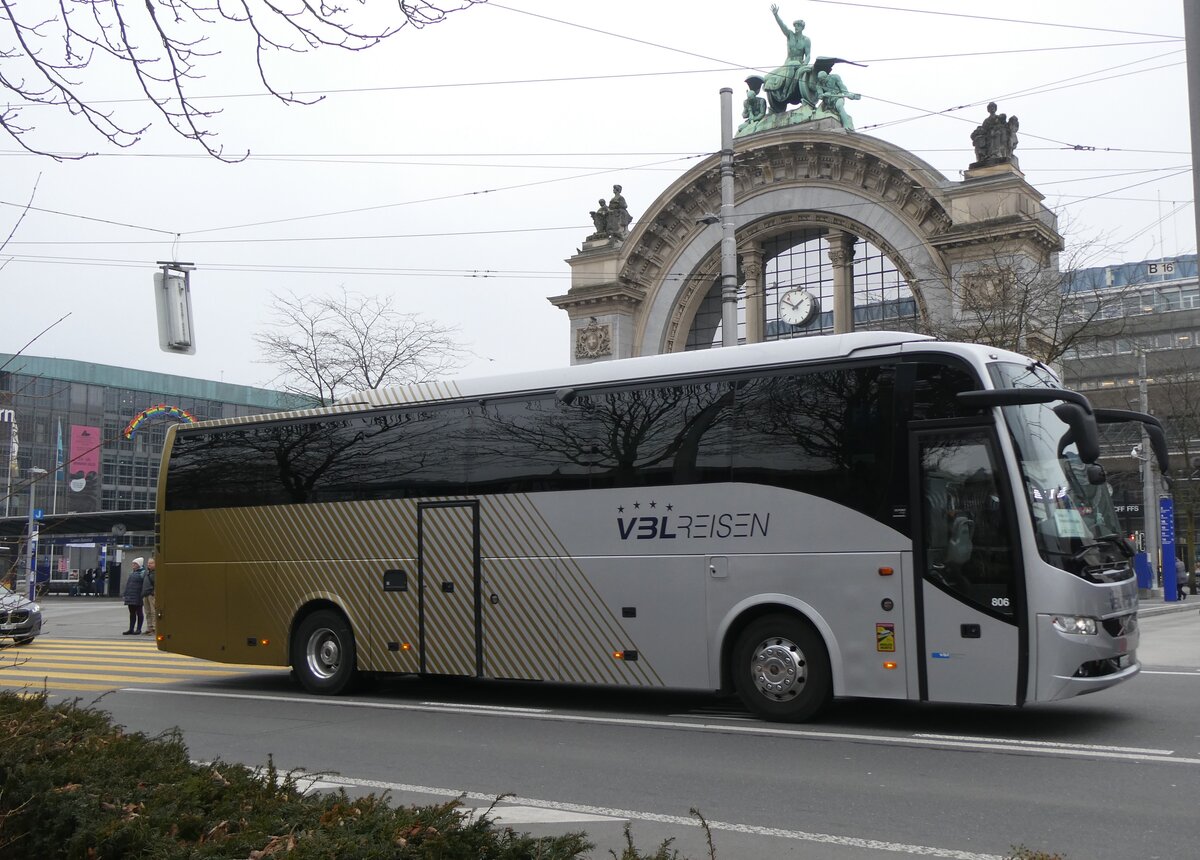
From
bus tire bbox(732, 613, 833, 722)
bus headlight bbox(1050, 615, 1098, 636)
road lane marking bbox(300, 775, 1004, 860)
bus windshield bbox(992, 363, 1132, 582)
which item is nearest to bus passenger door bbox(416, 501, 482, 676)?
bus tire bbox(732, 613, 833, 722)

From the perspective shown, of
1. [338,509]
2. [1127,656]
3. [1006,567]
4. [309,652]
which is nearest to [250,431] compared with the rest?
[338,509]

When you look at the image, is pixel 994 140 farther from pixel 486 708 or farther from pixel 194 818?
pixel 194 818

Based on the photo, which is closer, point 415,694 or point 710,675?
point 710,675

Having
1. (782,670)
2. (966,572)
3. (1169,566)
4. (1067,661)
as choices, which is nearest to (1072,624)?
(1067,661)

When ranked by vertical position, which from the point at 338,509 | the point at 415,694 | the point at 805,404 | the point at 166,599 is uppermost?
the point at 805,404

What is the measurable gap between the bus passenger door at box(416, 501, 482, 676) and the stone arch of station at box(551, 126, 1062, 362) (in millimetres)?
23558

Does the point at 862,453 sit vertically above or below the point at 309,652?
above

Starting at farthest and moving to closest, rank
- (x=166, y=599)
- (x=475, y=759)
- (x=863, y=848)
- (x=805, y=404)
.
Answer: (x=166, y=599) < (x=805, y=404) < (x=475, y=759) < (x=863, y=848)

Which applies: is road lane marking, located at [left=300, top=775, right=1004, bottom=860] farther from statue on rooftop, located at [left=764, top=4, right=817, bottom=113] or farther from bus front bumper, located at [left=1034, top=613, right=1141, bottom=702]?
statue on rooftop, located at [left=764, top=4, right=817, bottom=113]

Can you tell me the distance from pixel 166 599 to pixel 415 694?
3.78 meters

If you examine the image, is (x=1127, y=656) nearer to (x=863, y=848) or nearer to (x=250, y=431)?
(x=863, y=848)

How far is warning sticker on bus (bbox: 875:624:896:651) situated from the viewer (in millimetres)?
10250

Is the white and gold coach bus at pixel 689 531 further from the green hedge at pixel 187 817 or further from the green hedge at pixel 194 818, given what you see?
the green hedge at pixel 187 817

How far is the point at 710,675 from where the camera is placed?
11328 millimetres
